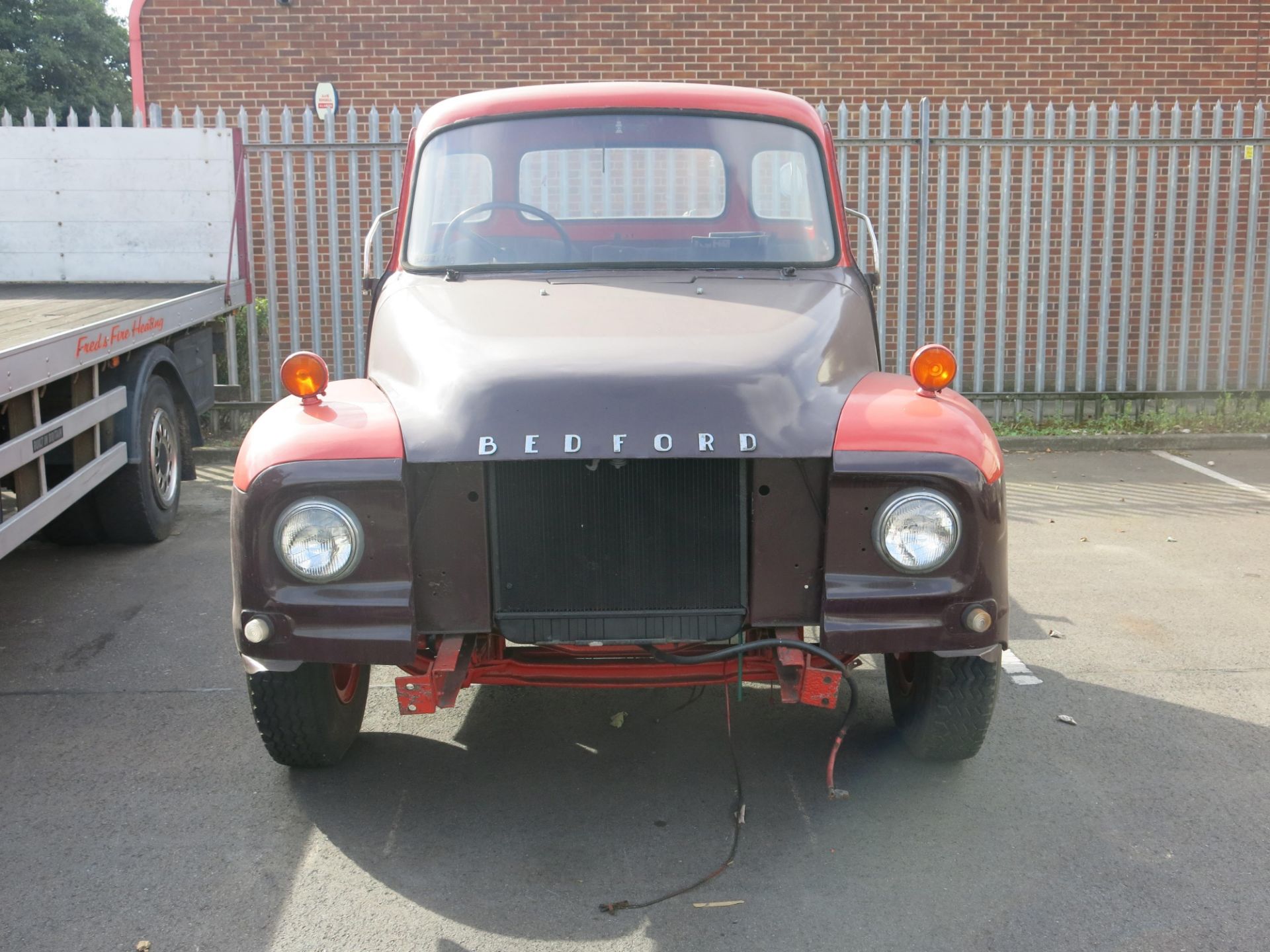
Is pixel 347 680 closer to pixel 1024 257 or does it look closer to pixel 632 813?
pixel 632 813

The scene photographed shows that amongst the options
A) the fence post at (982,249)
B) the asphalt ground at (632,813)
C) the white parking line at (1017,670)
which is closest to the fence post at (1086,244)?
the fence post at (982,249)

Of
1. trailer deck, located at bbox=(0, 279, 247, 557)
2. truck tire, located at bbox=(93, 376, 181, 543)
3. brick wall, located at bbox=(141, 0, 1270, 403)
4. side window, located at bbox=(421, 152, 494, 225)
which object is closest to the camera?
side window, located at bbox=(421, 152, 494, 225)

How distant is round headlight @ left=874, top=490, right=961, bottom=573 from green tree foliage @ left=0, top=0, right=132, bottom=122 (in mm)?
38466

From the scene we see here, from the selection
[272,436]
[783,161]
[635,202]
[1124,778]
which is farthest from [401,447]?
[1124,778]

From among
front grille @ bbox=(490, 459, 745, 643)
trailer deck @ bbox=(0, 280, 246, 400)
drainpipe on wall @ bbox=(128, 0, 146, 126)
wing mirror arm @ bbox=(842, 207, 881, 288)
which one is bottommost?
front grille @ bbox=(490, 459, 745, 643)

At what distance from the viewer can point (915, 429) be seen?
340cm

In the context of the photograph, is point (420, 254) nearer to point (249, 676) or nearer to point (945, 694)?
point (249, 676)

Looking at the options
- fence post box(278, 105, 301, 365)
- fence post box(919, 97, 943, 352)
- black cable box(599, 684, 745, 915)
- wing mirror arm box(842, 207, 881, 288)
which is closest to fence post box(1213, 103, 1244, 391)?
fence post box(919, 97, 943, 352)

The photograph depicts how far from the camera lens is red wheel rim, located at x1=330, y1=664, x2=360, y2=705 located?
4109 mm

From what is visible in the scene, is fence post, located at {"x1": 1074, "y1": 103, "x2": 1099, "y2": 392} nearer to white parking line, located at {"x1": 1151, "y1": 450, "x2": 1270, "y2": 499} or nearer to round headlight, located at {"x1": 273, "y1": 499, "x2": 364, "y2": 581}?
white parking line, located at {"x1": 1151, "y1": 450, "x2": 1270, "y2": 499}

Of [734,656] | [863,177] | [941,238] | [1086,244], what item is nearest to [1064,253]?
[1086,244]

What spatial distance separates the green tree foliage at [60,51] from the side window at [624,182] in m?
36.5

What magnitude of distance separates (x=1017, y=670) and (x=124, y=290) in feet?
19.1

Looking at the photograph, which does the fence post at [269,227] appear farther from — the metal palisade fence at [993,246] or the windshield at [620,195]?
the windshield at [620,195]
